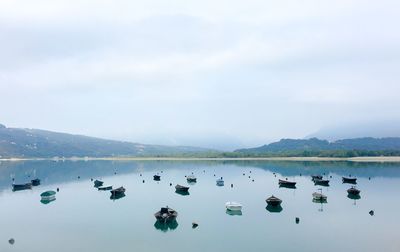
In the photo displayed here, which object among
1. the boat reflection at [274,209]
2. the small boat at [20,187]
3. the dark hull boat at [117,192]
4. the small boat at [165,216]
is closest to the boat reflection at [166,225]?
the small boat at [165,216]

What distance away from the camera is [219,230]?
48.4 meters

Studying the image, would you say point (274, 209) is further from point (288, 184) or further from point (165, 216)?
point (288, 184)

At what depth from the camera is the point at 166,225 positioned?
50.8 meters

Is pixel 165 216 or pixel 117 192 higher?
pixel 165 216

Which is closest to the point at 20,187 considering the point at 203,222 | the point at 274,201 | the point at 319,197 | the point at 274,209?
the point at 203,222

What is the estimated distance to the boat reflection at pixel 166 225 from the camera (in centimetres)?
4939

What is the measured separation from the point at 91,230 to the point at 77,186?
58774 millimetres

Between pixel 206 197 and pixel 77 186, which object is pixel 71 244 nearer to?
pixel 206 197

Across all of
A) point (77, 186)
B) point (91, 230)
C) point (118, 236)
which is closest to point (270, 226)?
point (118, 236)

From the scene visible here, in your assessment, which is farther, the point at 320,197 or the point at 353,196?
the point at 353,196

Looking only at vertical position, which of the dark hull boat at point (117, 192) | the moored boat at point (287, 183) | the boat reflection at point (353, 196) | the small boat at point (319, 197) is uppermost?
the moored boat at point (287, 183)

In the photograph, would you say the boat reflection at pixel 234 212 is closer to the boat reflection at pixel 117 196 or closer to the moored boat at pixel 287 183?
the boat reflection at pixel 117 196

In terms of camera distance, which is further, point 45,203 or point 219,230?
point 45,203

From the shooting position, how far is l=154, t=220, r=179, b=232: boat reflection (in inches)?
1945
